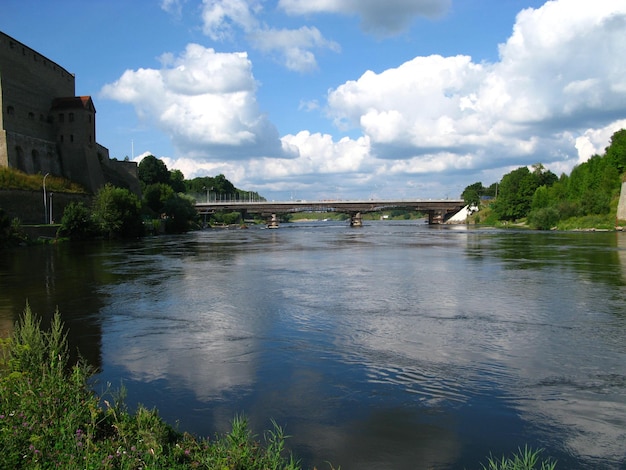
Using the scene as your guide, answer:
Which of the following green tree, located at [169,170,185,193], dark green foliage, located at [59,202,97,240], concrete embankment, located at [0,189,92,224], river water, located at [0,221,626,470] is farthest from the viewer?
green tree, located at [169,170,185,193]

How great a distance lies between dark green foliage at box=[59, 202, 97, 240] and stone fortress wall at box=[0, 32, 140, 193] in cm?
1763

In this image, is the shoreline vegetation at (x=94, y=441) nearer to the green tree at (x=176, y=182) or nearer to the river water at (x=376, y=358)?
the river water at (x=376, y=358)

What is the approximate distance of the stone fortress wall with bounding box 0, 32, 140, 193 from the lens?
2849 inches

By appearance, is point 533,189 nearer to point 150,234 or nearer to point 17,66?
point 150,234

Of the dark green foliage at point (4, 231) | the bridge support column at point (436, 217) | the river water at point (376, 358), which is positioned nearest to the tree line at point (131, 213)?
the dark green foliage at point (4, 231)

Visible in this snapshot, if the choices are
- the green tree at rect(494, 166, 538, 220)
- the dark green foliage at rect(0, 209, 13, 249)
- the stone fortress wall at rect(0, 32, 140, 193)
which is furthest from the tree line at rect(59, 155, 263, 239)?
the green tree at rect(494, 166, 538, 220)

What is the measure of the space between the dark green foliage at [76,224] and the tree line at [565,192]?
73.0 meters

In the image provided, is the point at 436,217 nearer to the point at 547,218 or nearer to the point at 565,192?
the point at 565,192

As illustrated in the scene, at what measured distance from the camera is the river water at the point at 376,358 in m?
7.51

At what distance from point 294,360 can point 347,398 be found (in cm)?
263

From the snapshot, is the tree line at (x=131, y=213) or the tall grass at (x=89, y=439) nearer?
the tall grass at (x=89, y=439)

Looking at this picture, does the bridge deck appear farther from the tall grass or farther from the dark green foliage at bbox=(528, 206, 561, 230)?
the tall grass

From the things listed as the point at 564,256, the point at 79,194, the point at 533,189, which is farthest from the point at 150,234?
the point at 533,189

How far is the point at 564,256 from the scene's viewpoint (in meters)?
36.7
